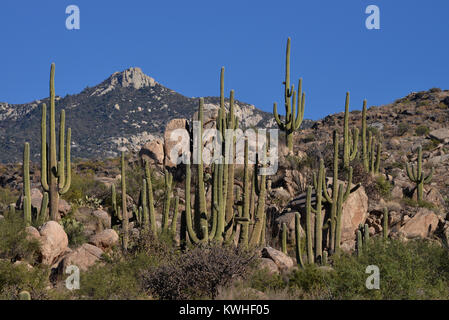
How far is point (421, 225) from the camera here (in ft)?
64.1

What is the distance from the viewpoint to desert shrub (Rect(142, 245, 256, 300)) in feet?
37.4

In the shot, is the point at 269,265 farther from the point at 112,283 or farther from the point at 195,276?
the point at 112,283

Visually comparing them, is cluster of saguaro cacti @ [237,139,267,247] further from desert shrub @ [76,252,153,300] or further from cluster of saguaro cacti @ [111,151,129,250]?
desert shrub @ [76,252,153,300]

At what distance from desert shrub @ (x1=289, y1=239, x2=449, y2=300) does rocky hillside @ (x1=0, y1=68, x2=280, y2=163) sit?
49.8 m

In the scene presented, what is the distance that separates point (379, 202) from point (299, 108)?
5667mm

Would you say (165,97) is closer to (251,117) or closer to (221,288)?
(251,117)

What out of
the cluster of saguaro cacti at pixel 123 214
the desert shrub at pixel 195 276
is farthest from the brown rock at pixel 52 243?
the desert shrub at pixel 195 276

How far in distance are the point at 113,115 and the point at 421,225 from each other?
58.1 metres

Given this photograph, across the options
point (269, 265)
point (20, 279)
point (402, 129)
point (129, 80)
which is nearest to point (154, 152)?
point (269, 265)

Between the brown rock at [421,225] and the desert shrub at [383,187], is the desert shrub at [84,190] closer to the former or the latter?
the desert shrub at [383,187]

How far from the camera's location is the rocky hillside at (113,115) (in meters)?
64.9

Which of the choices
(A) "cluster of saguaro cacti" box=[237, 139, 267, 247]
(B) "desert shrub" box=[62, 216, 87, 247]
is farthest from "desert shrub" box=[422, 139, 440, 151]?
(B) "desert shrub" box=[62, 216, 87, 247]

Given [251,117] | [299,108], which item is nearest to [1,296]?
[299,108]

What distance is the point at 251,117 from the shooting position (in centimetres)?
7419
